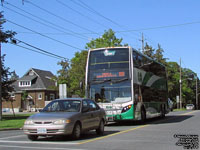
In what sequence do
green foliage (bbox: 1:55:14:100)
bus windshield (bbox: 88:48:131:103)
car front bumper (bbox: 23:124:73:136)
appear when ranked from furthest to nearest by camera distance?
green foliage (bbox: 1:55:14:100) → bus windshield (bbox: 88:48:131:103) → car front bumper (bbox: 23:124:73:136)

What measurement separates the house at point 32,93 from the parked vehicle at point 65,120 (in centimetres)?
5212

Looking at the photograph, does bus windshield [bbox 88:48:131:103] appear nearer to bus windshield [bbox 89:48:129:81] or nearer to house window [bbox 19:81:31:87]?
bus windshield [bbox 89:48:129:81]

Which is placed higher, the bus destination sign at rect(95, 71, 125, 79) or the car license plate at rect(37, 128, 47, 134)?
the bus destination sign at rect(95, 71, 125, 79)

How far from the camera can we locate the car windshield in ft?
37.8

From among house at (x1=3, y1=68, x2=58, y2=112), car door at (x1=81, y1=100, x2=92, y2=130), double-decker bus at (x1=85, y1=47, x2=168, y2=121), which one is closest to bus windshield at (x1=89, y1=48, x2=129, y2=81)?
double-decker bus at (x1=85, y1=47, x2=168, y2=121)

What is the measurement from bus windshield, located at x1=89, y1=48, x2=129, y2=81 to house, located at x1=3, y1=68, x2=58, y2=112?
46.2 m

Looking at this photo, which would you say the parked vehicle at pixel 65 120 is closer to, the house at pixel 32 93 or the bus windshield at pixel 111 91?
the bus windshield at pixel 111 91

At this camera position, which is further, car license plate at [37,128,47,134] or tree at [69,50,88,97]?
tree at [69,50,88,97]

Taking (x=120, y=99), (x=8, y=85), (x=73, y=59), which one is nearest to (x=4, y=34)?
(x=8, y=85)

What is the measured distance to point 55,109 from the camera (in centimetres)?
1159

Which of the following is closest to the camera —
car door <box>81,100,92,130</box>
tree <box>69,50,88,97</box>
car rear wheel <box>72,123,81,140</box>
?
car rear wheel <box>72,123,81,140</box>

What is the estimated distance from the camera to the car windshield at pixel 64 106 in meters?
11.5

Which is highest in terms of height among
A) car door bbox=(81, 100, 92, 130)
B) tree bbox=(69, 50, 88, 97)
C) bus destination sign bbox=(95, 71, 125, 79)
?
tree bbox=(69, 50, 88, 97)

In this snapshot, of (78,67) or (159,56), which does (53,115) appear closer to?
(78,67)
